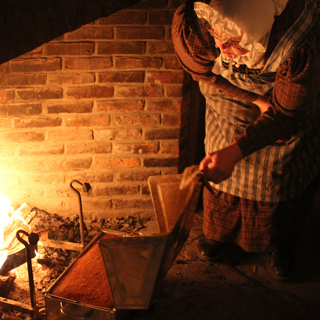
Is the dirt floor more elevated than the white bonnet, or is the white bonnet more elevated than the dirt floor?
the white bonnet

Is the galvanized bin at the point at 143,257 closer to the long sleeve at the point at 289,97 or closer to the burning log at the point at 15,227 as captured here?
the long sleeve at the point at 289,97

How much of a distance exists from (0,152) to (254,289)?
1.69 metres

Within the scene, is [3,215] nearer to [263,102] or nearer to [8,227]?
[8,227]

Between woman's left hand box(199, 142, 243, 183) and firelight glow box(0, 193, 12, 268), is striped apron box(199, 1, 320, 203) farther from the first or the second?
firelight glow box(0, 193, 12, 268)

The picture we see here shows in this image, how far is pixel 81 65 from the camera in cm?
212

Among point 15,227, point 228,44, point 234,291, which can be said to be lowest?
point 234,291

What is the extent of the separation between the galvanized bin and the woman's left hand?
100mm

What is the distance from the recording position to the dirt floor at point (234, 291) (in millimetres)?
1827

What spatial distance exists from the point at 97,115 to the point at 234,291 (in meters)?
1.27

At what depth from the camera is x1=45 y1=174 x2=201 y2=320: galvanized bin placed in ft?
4.31

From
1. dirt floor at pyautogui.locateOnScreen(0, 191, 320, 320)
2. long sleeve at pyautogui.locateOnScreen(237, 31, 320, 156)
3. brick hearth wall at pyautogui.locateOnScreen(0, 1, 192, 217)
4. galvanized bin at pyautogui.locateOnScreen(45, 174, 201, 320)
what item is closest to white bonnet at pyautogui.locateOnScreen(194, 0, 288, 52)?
long sleeve at pyautogui.locateOnScreen(237, 31, 320, 156)

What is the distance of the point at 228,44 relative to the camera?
1.48 m

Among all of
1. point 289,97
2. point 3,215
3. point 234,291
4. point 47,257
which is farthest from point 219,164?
point 3,215

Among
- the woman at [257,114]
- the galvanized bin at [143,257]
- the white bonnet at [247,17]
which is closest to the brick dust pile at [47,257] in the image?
the galvanized bin at [143,257]
